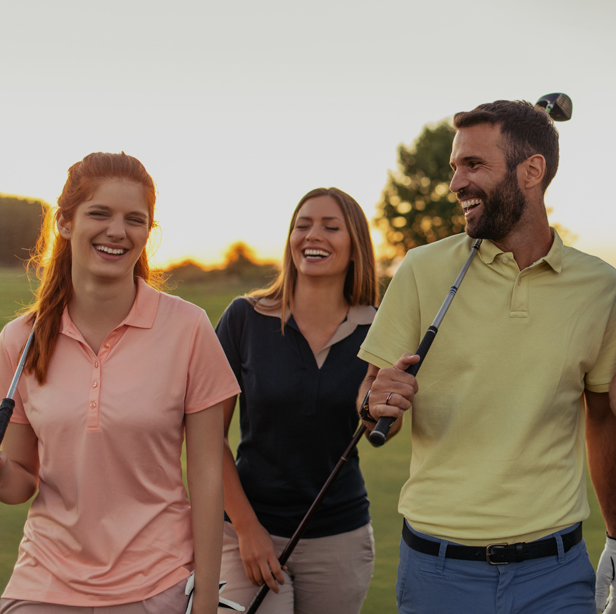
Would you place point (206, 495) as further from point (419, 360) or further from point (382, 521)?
point (382, 521)

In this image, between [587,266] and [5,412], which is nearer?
[5,412]

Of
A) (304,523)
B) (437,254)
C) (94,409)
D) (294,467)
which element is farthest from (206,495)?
(437,254)

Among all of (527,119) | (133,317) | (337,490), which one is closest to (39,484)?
(133,317)

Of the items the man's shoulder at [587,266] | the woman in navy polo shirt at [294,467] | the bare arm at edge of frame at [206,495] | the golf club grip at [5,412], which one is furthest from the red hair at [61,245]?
the man's shoulder at [587,266]

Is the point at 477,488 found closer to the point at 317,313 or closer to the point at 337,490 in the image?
the point at 337,490

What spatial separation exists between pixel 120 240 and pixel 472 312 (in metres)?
1.19

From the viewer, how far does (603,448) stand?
8.98ft

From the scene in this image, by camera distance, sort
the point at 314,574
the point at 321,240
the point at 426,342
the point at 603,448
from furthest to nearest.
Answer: the point at 321,240 < the point at 314,574 < the point at 603,448 < the point at 426,342

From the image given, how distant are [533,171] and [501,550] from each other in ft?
4.26

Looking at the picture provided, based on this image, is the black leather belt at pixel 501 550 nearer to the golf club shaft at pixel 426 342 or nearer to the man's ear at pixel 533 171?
the golf club shaft at pixel 426 342

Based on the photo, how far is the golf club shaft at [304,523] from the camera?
2840 millimetres

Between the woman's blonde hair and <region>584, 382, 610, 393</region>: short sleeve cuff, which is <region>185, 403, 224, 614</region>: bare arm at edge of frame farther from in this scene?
<region>584, 382, 610, 393</region>: short sleeve cuff

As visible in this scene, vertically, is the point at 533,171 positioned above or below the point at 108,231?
above

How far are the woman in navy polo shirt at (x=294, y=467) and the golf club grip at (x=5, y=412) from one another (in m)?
1.01
